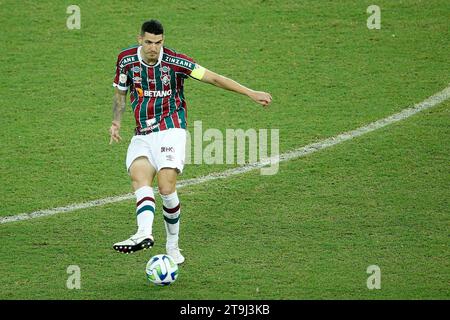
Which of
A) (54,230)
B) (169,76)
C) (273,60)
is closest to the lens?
(169,76)

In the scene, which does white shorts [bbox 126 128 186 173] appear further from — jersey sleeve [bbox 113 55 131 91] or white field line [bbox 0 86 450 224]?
white field line [bbox 0 86 450 224]

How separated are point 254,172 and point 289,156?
0.52 m

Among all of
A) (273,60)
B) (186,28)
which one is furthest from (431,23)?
(186,28)

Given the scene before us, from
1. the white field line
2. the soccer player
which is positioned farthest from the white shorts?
the white field line

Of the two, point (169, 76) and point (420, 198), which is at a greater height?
point (169, 76)

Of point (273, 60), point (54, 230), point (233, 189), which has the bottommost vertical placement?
point (54, 230)

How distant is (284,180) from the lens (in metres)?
10.7

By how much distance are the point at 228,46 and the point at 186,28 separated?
0.78 m

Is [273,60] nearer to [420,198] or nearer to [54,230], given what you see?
[420,198]
